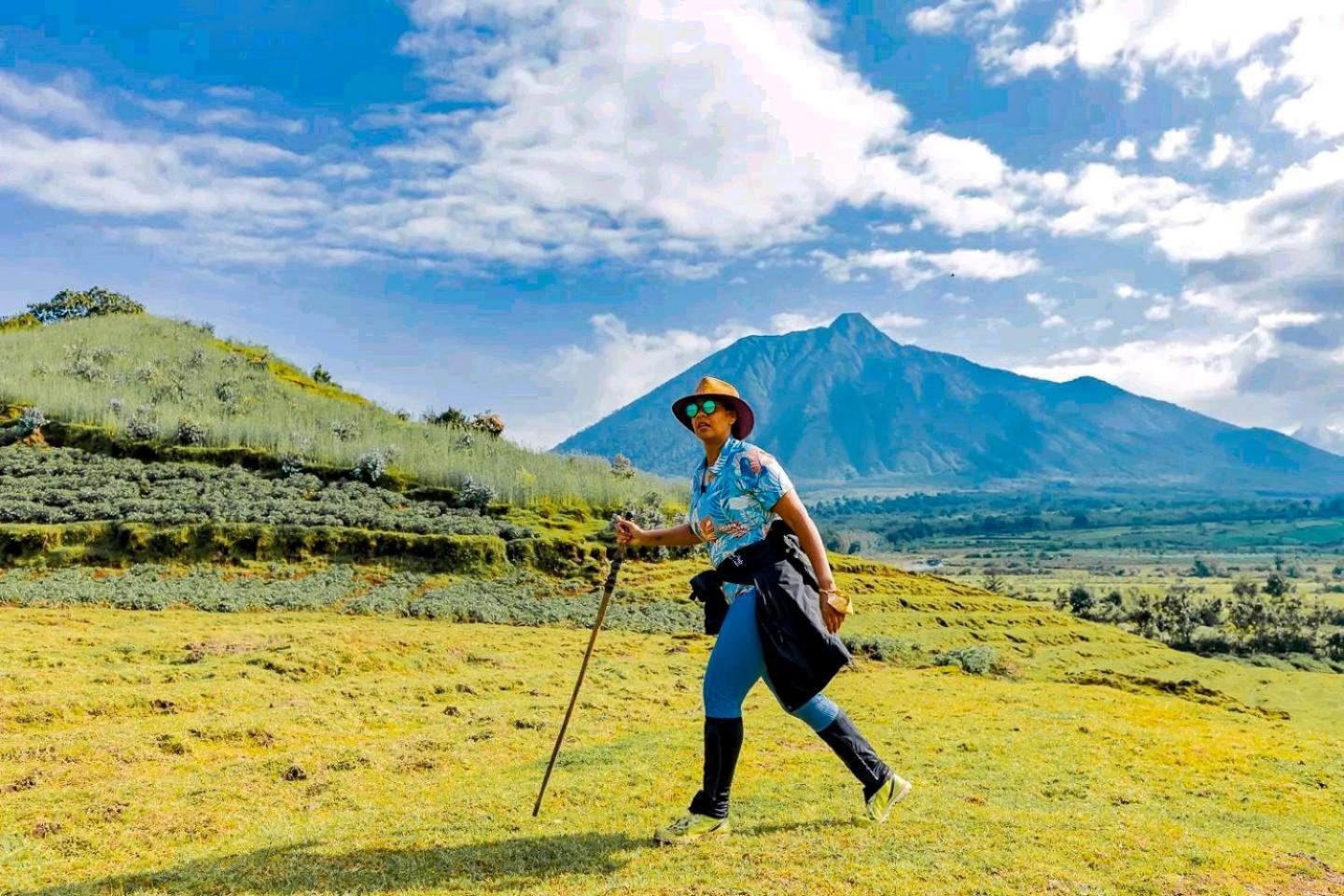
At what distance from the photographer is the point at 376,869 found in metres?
4.96

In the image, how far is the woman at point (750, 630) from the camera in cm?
516

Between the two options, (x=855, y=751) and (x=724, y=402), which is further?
(x=724, y=402)

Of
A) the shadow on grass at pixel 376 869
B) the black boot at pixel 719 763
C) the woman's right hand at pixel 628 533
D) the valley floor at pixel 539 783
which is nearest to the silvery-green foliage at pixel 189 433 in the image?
the valley floor at pixel 539 783

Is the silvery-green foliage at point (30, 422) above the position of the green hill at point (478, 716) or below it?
above

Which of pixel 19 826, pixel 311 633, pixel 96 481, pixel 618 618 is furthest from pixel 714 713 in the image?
pixel 96 481

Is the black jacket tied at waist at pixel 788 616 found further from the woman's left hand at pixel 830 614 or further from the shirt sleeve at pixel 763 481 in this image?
the shirt sleeve at pixel 763 481

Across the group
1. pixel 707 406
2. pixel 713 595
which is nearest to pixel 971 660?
pixel 713 595

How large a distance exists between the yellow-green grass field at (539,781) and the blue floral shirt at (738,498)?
79.7 inches

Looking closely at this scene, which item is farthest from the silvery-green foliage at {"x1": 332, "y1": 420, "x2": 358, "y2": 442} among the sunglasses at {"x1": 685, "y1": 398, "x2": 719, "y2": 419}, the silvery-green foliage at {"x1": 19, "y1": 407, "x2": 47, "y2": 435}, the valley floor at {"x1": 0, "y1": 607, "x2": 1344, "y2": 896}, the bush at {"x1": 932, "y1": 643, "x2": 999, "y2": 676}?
the sunglasses at {"x1": 685, "y1": 398, "x2": 719, "y2": 419}

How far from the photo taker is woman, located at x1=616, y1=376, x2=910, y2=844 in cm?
516

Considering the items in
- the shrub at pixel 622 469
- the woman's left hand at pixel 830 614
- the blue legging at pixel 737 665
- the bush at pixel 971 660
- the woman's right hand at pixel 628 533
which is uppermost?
the shrub at pixel 622 469

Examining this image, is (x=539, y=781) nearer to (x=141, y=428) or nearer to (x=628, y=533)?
(x=628, y=533)

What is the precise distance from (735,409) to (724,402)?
12cm

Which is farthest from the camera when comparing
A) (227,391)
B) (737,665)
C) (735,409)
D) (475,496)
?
(227,391)
